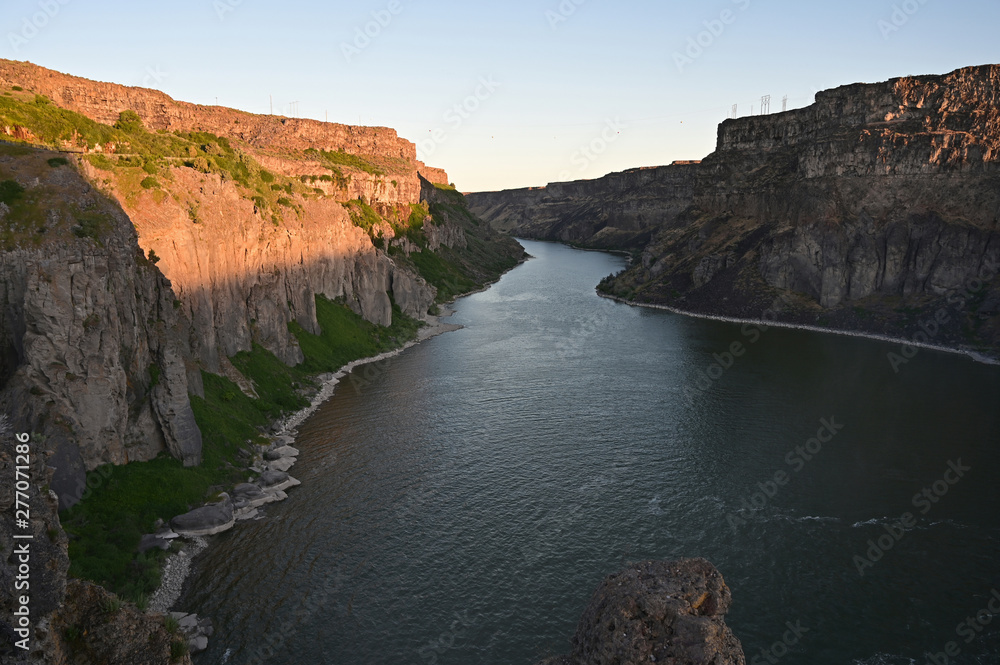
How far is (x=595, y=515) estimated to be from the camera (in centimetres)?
4072

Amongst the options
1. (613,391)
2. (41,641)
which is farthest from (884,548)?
(41,641)

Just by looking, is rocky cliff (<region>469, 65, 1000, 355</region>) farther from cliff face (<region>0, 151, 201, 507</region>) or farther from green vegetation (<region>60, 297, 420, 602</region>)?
cliff face (<region>0, 151, 201, 507</region>)

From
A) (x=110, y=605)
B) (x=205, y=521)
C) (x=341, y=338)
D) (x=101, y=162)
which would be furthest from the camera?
(x=341, y=338)

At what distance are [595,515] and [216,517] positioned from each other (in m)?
23.5

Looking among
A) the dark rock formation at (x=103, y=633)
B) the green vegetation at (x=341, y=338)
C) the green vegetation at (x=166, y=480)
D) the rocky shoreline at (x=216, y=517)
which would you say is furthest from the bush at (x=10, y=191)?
the green vegetation at (x=341, y=338)

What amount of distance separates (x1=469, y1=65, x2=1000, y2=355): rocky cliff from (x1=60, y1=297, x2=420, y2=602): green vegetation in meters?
87.2

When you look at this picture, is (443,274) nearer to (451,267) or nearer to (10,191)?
(451,267)

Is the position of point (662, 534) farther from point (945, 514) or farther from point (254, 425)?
point (254, 425)

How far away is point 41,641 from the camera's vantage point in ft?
50.3

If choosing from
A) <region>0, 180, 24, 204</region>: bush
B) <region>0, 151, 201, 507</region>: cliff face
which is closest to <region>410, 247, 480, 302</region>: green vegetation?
<region>0, 151, 201, 507</region>: cliff face

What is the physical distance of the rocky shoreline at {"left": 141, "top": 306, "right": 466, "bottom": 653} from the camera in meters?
30.7

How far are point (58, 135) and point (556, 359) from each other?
58.0 meters

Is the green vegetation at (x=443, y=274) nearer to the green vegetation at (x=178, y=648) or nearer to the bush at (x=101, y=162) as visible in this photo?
the bush at (x=101, y=162)

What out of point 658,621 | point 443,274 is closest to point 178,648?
point 658,621
